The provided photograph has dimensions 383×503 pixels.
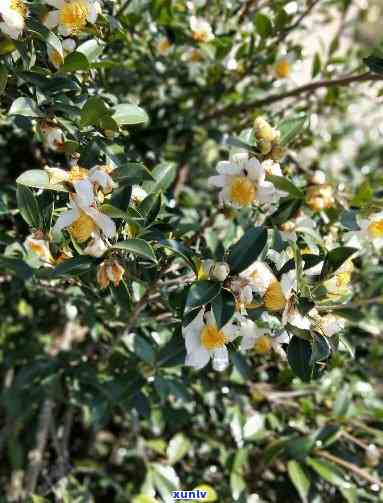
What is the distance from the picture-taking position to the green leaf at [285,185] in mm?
802

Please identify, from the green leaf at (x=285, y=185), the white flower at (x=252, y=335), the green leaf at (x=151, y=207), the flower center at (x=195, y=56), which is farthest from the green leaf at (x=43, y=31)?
the flower center at (x=195, y=56)

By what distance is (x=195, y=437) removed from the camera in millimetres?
1594

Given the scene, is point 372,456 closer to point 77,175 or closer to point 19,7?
point 77,175

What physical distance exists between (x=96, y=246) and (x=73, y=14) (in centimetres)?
35

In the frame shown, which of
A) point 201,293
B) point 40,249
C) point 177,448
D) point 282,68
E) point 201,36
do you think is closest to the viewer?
point 201,293

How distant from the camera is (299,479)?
4.19 ft

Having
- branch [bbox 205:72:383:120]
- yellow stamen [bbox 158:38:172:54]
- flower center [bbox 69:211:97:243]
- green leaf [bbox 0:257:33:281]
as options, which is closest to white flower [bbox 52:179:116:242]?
flower center [bbox 69:211:97:243]

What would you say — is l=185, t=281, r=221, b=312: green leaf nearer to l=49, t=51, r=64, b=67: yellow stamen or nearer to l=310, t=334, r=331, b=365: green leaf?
l=310, t=334, r=331, b=365: green leaf

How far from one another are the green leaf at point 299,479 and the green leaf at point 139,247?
800 mm

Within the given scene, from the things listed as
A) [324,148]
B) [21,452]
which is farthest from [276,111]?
[21,452]

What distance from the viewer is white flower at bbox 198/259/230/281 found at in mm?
728

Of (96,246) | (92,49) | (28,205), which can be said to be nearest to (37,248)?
(28,205)

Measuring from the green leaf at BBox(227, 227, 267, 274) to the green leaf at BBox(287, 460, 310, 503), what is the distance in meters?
0.74

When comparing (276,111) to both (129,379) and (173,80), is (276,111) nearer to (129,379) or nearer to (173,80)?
(173,80)
